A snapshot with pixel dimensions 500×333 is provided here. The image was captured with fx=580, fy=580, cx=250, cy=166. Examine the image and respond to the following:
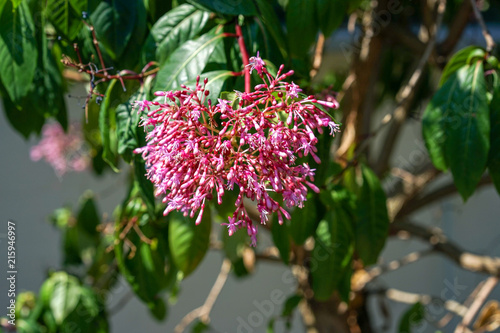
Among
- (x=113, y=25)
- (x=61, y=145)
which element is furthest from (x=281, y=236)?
(x=61, y=145)

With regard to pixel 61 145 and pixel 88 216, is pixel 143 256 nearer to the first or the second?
pixel 88 216

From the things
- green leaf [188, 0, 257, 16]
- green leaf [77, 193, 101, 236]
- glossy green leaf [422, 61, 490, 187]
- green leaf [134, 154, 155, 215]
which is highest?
green leaf [188, 0, 257, 16]

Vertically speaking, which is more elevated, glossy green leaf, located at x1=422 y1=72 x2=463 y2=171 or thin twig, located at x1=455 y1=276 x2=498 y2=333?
glossy green leaf, located at x1=422 y1=72 x2=463 y2=171

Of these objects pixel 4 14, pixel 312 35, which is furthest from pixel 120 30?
pixel 312 35

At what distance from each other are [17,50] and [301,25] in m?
0.52

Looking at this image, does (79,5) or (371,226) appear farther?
(371,226)

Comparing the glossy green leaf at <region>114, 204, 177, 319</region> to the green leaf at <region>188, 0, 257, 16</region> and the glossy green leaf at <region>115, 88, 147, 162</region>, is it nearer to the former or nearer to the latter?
the glossy green leaf at <region>115, 88, 147, 162</region>

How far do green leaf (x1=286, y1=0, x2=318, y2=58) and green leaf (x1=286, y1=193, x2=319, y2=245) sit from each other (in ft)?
0.96

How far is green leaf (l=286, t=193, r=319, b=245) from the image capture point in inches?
45.0

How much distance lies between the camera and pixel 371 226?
3.93 ft

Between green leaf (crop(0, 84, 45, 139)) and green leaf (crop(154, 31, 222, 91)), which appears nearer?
green leaf (crop(154, 31, 222, 91))

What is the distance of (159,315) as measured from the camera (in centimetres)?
159

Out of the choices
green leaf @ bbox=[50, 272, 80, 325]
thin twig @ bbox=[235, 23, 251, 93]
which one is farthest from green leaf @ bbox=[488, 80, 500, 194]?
green leaf @ bbox=[50, 272, 80, 325]

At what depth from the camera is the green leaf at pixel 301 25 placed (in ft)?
3.50
